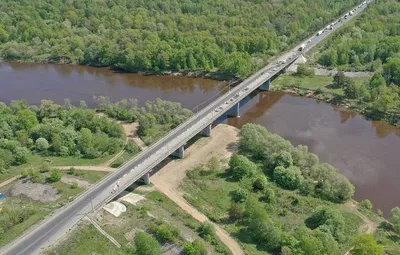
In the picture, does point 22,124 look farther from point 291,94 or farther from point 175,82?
point 291,94

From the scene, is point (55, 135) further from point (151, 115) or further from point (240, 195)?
point (240, 195)

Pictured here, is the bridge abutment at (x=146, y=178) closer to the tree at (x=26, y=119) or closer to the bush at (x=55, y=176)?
the bush at (x=55, y=176)

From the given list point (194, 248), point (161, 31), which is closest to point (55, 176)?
point (194, 248)

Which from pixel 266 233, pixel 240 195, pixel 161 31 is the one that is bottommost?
pixel 266 233

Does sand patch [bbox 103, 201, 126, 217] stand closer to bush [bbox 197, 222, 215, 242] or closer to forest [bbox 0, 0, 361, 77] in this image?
bush [bbox 197, 222, 215, 242]

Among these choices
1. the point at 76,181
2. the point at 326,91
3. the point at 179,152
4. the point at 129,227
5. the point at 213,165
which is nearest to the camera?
the point at 129,227

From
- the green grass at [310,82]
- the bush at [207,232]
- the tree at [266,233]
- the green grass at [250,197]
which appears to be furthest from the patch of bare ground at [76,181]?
the green grass at [310,82]
